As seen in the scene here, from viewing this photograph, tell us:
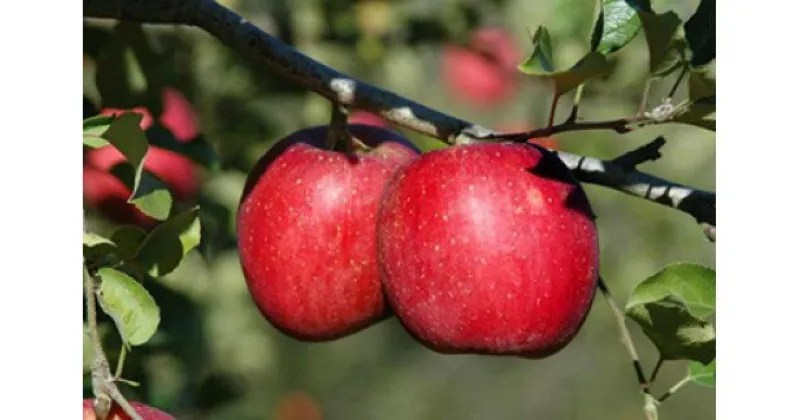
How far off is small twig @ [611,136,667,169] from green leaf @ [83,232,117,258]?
386 millimetres

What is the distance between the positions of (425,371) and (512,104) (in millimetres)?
1026

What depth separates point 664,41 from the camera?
0.85 metres

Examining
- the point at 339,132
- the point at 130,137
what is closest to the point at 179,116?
the point at 339,132

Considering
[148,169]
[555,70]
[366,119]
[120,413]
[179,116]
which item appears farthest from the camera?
[366,119]

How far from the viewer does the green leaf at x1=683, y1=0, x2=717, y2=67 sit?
85 cm

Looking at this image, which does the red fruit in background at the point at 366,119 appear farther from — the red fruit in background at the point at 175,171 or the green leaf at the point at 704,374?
the green leaf at the point at 704,374

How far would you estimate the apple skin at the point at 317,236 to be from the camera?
40.6 inches

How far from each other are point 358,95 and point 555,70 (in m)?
0.29

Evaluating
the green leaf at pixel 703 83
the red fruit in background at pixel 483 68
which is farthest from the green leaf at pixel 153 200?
the red fruit in background at pixel 483 68

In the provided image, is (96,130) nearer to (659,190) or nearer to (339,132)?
(339,132)

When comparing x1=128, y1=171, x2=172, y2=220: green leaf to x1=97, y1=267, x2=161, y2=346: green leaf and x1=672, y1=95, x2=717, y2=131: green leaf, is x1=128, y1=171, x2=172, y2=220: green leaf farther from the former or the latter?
x1=672, y1=95, x2=717, y2=131: green leaf
